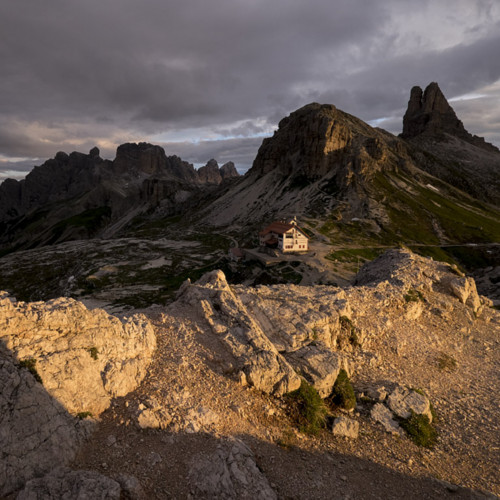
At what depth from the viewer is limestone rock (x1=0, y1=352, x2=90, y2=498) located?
8.88 m

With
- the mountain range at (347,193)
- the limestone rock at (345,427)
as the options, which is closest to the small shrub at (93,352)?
the limestone rock at (345,427)

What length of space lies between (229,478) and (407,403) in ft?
40.0

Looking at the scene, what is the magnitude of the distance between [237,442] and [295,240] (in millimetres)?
65703

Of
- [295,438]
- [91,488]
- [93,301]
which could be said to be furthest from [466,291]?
[93,301]

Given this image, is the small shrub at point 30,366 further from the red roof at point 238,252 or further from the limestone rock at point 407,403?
the red roof at point 238,252

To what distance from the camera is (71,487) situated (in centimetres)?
844

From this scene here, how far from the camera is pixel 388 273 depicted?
101 feet

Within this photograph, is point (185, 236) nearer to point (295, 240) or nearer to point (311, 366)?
point (295, 240)

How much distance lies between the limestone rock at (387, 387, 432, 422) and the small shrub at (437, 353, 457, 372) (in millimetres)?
6045

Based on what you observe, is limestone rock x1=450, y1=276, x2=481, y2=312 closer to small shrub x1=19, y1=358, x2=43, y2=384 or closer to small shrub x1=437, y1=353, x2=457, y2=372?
small shrub x1=437, y1=353, x2=457, y2=372

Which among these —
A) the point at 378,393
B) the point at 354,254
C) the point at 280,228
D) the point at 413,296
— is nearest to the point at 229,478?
the point at 378,393

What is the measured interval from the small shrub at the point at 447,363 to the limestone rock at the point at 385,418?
885 cm

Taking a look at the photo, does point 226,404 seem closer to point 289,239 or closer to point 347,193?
point 289,239

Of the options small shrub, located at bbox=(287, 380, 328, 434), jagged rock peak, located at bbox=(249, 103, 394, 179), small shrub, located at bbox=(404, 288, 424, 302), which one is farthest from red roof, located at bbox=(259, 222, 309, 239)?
jagged rock peak, located at bbox=(249, 103, 394, 179)
